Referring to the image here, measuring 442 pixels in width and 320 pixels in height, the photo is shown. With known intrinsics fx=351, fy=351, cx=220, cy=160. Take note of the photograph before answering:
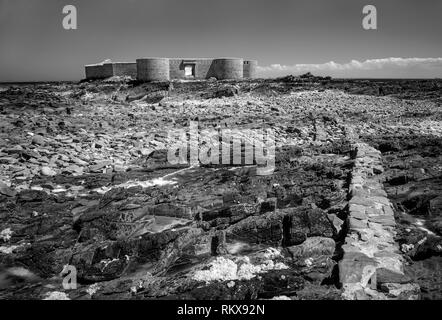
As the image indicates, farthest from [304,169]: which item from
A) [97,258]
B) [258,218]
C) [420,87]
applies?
[420,87]

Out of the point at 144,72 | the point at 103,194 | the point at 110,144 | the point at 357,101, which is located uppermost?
the point at 144,72

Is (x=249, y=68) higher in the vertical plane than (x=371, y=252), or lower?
higher

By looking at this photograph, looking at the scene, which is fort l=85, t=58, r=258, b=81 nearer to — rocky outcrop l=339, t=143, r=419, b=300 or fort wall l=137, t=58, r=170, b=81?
fort wall l=137, t=58, r=170, b=81

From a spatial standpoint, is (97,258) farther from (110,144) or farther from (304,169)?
(110,144)

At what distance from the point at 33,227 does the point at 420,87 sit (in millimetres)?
26081

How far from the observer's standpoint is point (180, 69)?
94.3ft

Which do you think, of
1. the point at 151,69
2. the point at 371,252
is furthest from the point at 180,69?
the point at 371,252

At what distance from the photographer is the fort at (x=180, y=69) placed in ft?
87.4

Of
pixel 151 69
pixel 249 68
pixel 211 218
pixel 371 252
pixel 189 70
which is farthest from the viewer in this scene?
pixel 249 68

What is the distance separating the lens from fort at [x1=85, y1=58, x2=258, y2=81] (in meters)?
26.6

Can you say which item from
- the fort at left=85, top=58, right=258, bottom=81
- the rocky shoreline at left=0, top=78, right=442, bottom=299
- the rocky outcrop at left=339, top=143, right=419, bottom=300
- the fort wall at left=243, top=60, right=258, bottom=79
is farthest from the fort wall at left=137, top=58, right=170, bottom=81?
the rocky outcrop at left=339, top=143, right=419, bottom=300

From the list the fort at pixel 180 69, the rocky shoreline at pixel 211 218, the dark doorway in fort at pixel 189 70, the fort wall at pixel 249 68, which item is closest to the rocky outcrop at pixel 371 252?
the rocky shoreline at pixel 211 218

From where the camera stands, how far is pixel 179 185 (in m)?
7.57

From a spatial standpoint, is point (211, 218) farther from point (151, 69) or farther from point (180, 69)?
point (180, 69)
